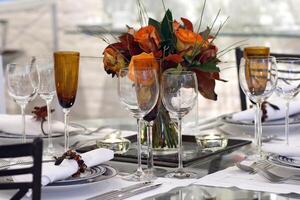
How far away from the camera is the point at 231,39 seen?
375 cm

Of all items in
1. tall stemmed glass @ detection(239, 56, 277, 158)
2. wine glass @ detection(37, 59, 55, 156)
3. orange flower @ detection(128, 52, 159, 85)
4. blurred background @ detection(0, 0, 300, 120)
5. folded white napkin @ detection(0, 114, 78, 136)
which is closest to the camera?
orange flower @ detection(128, 52, 159, 85)

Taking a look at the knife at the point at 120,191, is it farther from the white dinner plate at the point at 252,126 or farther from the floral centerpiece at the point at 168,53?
the white dinner plate at the point at 252,126

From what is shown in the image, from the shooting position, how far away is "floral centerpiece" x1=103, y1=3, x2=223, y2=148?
5.09ft

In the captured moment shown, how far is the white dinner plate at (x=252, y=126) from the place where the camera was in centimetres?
188

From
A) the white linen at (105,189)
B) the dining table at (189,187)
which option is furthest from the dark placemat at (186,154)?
the white linen at (105,189)

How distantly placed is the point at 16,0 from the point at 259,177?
3239 mm

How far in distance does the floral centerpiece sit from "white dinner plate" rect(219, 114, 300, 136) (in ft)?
1.07

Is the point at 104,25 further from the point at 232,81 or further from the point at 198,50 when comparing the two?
the point at 198,50

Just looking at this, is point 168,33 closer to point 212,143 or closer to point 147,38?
point 147,38

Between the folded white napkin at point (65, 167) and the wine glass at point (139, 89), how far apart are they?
114mm

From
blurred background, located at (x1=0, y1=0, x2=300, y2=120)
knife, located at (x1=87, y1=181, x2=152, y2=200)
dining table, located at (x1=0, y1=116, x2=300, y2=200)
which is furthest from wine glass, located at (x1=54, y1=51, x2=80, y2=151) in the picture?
blurred background, located at (x1=0, y1=0, x2=300, y2=120)

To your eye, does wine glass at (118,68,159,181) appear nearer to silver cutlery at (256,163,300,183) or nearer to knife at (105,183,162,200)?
knife at (105,183,162,200)

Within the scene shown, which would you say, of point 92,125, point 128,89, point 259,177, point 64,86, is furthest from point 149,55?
point 92,125

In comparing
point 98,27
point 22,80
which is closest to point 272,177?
point 22,80
